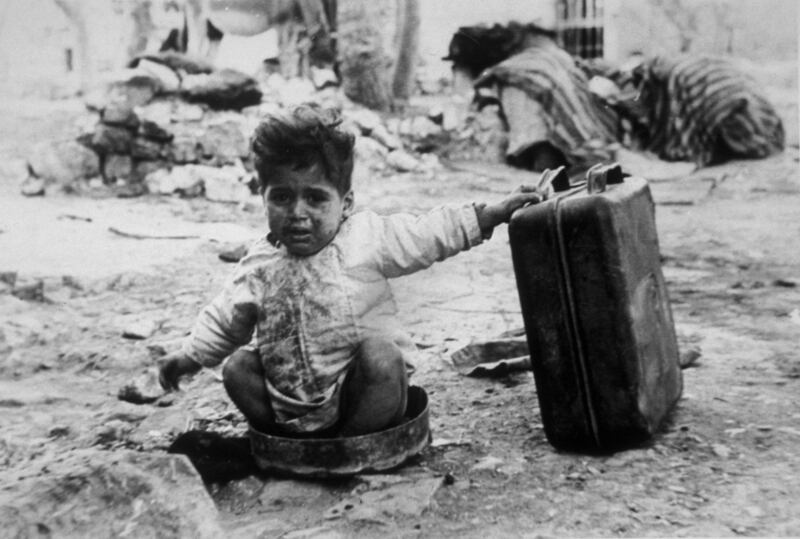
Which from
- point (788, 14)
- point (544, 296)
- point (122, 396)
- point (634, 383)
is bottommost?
point (122, 396)

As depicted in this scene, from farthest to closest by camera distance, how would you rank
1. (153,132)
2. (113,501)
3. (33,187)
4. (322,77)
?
(322,77) < (153,132) < (33,187) < (113,501)

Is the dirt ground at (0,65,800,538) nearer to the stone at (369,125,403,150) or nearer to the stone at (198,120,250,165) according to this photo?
the stone at (198,120,250,165)

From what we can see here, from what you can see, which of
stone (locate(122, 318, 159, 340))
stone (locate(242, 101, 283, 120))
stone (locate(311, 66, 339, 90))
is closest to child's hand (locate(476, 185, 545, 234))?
stone (locate(122, 318, 159, 340))

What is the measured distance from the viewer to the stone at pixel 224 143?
612 cm

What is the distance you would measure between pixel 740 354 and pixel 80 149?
184 inches

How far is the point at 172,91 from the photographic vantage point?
643 centimetres

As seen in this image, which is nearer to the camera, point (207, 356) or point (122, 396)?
point (207, 356)

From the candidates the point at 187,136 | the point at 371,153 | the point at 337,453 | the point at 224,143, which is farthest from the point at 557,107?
the point at 337,453

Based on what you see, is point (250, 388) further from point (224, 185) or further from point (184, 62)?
point (184, 62)

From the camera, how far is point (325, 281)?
187 centimetres

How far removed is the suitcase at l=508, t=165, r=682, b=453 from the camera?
69.7 inches

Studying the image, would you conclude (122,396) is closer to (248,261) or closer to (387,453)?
(248,261)

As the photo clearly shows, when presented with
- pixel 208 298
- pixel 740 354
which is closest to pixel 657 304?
pixel 740 354

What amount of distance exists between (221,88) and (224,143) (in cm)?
54
